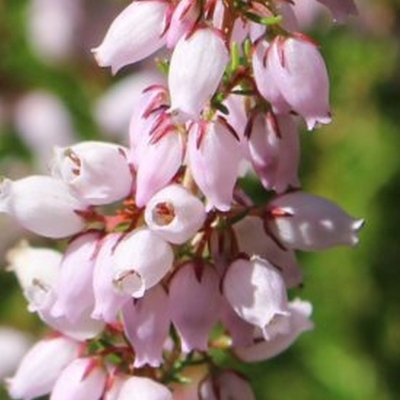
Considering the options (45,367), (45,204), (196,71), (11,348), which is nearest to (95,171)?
(45,204)

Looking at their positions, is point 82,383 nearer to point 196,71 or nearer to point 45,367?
point 45,367

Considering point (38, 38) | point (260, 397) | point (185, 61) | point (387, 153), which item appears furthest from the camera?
point (38, 38)

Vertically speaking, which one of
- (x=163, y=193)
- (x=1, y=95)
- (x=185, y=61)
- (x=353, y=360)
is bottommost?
(x=353, y=360)

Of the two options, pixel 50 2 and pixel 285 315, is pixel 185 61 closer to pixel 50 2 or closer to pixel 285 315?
pixel 285 315

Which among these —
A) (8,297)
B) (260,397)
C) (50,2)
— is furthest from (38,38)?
(260,397)

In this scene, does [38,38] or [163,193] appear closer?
[163,193]

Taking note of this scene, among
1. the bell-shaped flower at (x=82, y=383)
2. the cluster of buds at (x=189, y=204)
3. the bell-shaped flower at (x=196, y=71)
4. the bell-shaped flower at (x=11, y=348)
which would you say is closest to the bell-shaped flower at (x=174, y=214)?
the cluster of buds at (x=189, y=204)

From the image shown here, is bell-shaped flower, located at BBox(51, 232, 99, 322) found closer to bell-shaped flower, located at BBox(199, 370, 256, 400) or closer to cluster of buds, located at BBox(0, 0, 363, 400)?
cluster of buds, located at BBox(0, 0, 363, 400)
